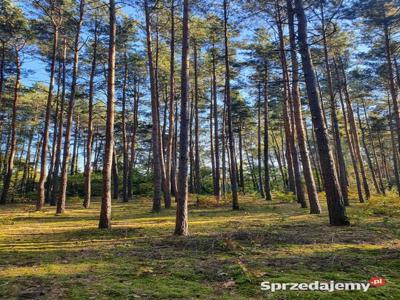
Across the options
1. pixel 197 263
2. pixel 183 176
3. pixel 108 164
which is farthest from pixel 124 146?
pixel 197 263

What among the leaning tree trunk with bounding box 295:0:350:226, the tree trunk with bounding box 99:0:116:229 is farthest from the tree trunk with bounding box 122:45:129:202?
the leaning tree trunk with bounding box 295:0:350:226

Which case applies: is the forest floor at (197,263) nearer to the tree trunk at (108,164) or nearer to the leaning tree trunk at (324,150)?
the leaning tree trunk at (324,150)

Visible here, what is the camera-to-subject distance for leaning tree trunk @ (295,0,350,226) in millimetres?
8109

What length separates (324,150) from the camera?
827 cm

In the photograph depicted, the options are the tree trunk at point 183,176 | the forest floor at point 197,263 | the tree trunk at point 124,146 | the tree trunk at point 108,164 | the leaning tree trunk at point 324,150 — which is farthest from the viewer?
the tree trunk at point 124,146

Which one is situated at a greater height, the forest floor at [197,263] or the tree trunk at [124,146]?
the tree trunk at [124,146]

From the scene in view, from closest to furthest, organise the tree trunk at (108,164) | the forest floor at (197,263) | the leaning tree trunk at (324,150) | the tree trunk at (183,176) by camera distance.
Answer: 1. the forest floor at (197,263)
2. the tree trunk at (183,176)
3. the leaning tree trunk at (324,150)
4. the tree trunk at (108,164)

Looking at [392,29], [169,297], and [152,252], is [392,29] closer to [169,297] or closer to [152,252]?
[152,252]

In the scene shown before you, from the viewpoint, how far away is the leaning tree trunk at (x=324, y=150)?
26.6ft

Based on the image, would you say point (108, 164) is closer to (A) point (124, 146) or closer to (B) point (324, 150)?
(B) point (324, 150)

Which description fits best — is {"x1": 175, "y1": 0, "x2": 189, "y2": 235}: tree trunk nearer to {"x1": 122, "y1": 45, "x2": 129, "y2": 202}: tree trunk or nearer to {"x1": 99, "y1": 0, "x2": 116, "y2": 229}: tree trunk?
{"x1": 99, "y1": 0, "x2": 116, "y2": 229}: tree trunk

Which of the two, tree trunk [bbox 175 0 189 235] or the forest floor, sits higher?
tree trunk [bbox 175 0 189 235]

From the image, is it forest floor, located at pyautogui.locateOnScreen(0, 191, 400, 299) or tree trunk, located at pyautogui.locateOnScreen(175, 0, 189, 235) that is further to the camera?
tree trunk, located at pyautogui.locateOnScreen(175, 0, 189, 235)

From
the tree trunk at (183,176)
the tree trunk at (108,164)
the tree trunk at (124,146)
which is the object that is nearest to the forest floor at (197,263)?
the tree trunk at (183,176)
